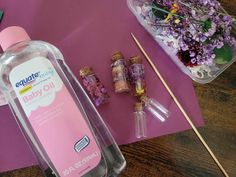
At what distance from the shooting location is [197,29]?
54 cm

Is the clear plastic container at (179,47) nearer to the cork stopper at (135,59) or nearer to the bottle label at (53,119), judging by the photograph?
the cork stopper at (135,59)

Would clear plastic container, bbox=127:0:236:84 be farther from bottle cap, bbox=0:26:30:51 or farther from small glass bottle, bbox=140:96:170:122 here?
bottle cap, bbox=0:26:30:51

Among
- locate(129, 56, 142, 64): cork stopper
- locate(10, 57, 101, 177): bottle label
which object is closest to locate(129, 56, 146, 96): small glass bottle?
locate(129, 56, 142, 64): cork stopper

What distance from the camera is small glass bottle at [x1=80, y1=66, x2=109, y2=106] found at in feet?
1.77

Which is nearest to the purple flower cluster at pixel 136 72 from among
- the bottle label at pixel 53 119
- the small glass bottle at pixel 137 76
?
the small glass bottle at pixel 137 76

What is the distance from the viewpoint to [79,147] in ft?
1.59

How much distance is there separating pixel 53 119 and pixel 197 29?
10.0 inches

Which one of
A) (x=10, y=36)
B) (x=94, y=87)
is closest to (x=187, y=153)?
(x=94, y=87)

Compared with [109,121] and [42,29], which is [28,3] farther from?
[109,121]

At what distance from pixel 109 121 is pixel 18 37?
0.60 ft

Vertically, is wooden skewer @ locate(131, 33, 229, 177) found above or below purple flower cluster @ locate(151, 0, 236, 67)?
below

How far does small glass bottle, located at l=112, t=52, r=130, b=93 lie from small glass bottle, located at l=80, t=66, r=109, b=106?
0.02 metres

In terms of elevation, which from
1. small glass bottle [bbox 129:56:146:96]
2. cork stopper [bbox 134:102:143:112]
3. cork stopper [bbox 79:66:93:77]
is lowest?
cork stopper [bbox 134:102:143:112]

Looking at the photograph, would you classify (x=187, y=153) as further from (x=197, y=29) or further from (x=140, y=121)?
(x=197, y=29)
